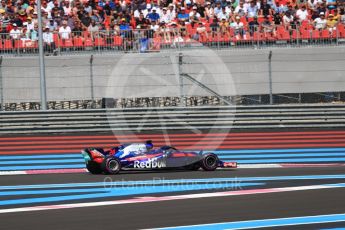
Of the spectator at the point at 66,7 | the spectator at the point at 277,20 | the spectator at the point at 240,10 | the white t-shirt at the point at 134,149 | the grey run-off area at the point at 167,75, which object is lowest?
the white t-shirt at the point at 134,149

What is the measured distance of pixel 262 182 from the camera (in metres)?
14.6

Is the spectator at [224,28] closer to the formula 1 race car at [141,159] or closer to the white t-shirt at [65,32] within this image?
the white t-shirt at [65,32]

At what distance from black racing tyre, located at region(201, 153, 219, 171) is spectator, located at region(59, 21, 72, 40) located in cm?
958

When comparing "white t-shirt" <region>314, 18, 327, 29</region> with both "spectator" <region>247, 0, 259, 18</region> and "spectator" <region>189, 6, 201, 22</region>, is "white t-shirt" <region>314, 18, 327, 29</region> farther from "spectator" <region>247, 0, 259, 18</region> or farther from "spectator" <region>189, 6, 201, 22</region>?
"spectator" <region>189, 6, 201, 22</region>

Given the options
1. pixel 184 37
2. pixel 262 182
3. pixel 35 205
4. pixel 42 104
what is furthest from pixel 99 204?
pixel 184 37

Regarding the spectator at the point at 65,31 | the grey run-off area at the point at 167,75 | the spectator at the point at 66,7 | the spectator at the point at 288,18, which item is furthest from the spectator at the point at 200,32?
the spectator at the point at 66,7

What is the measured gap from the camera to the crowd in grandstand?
25.0 m

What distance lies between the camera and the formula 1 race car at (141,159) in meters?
15.9

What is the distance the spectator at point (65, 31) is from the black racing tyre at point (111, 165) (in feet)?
31.3

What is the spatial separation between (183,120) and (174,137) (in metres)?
1.14

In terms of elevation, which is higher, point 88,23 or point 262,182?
point 88,23

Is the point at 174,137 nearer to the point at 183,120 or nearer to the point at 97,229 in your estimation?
the point at 183,120
